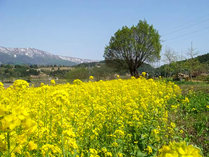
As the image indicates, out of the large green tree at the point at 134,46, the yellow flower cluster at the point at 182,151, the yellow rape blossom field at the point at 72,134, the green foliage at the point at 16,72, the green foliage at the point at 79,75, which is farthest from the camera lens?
the green foliage at the point at 16,72

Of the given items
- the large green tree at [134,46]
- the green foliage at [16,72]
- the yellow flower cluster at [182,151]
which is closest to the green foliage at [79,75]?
the large green tree at [134,46]

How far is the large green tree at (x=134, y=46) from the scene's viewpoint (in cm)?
2806

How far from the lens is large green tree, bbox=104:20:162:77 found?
28062mm

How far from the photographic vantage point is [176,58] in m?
34.6

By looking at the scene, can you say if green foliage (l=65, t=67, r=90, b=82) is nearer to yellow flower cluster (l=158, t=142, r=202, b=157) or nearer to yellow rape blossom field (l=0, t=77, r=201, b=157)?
yellow rape blossom field (l=0, t=77, r=201, b=157)

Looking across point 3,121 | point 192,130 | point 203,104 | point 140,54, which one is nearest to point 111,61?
point 140,54

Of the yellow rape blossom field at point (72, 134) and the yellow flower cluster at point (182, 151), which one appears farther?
the yellow rape blossom field at point (72, 134)

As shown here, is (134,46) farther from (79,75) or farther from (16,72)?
(16,72)

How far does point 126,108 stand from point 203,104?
13.1 feet

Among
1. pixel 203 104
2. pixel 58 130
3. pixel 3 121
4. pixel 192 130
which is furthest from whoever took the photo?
pixel 203 104

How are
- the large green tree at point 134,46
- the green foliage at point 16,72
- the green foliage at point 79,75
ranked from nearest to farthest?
the large green tree at point 134,46
the green foliage at point 79,75
the green foliage at point 16,72

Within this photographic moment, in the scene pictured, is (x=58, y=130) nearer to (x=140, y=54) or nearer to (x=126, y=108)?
(x=126, y=108)

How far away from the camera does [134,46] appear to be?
28016mm

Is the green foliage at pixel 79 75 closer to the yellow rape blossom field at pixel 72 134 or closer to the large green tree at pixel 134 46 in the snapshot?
the large green tree at pixel 134 46
